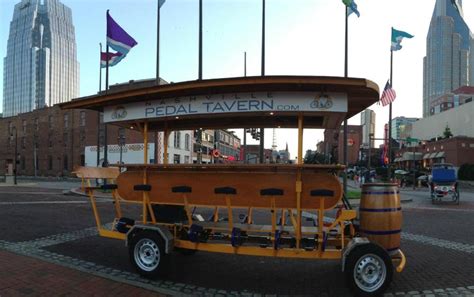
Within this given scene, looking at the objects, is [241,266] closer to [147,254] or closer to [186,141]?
[147,254]

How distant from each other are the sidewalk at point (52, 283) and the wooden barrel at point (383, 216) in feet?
10.1

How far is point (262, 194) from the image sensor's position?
18.4ft

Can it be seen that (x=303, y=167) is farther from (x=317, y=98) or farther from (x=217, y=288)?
(x=217, y=288)

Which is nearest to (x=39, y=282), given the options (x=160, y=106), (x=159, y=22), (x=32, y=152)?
(x=160, y=106)

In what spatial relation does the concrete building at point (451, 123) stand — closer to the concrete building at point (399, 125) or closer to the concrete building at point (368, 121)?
the concrete building at point (368, 121)

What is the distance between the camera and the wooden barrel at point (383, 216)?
5.55m

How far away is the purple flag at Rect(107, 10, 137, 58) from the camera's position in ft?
62.8

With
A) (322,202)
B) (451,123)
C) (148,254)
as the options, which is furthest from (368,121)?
(148,254)

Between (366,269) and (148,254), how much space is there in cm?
312

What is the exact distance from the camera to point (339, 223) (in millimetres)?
5738

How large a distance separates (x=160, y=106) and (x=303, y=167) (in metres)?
2.61

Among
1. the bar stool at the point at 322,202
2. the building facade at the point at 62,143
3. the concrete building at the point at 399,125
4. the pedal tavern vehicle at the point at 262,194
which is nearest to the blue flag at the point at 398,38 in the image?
the pedal tavern vehicle at the point at 262,194

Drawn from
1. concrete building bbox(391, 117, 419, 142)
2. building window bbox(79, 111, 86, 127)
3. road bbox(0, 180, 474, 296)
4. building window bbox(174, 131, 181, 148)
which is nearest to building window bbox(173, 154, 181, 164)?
building window bbox(174, 131, 181, 148)

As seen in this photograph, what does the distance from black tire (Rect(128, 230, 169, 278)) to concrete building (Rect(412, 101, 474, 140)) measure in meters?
84.1
